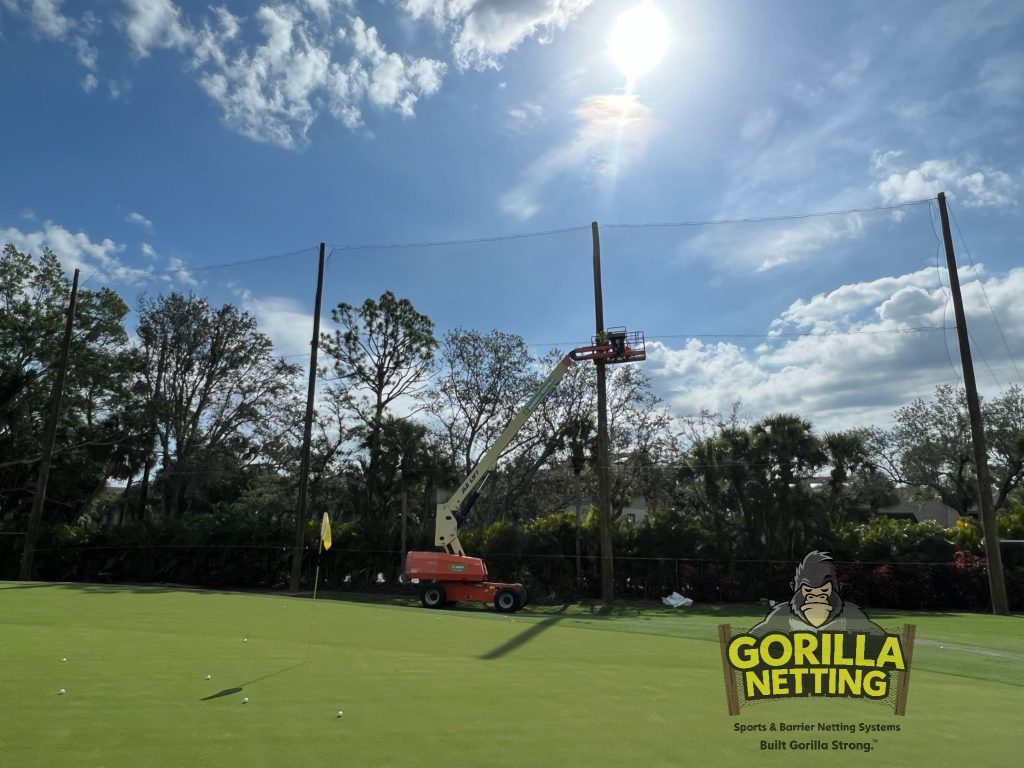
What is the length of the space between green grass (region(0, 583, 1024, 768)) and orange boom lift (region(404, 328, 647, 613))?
785 cm

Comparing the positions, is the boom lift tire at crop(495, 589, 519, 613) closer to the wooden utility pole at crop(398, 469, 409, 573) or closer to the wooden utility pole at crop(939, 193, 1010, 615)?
the wooden utility pole at crop(398, 469, 409, 573)

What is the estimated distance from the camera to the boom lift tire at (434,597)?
2022cm

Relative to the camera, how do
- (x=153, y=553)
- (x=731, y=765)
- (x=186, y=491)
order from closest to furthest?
1. (x=731, y=765)
2. (x=153, y=553)
3. (x=186, y=491)

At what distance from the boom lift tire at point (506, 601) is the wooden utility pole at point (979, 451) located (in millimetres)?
13221

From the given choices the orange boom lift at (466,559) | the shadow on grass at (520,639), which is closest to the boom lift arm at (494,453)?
the orange boom lift at (466,559)

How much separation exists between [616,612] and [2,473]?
32815 millimetres

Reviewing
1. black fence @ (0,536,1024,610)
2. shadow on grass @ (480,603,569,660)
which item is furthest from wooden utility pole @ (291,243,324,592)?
shadow on grass @ (480,603,569,660)

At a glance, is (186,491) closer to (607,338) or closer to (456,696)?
(607,338)

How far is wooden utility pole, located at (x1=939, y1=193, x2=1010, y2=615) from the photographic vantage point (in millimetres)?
19391

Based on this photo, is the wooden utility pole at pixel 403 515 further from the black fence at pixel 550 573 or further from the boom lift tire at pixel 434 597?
the boom lift tire at pixel 434 597

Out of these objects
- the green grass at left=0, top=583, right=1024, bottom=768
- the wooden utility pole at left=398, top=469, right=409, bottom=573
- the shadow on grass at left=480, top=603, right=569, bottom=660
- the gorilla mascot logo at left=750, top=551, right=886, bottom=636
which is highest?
the wooden utility pole at left=398, top=469, right=409, bottom=573

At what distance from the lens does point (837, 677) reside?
568cm

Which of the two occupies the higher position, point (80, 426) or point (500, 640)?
point (80, 426)

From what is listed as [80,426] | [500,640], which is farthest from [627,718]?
[80,426]
